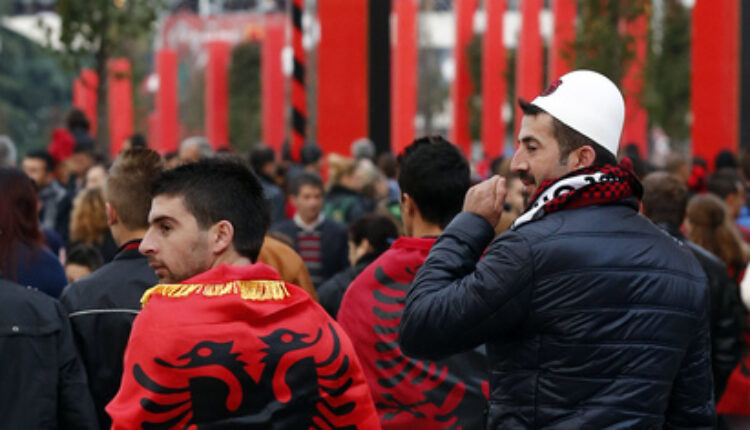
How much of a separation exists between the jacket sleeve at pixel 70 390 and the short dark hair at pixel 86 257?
125 inches

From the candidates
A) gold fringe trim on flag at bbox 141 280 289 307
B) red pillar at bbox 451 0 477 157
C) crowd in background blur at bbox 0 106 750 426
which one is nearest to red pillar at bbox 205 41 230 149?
red pillar at bbox 451 0 477 157

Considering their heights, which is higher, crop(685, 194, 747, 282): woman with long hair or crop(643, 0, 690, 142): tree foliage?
crop(685, 194, 747, 282): woman with long hair

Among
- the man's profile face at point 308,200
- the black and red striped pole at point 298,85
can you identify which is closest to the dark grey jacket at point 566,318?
the man's profile face at point 308,200

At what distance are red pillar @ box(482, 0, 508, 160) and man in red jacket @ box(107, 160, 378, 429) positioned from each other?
94.8 ft

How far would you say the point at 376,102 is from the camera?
15766mm

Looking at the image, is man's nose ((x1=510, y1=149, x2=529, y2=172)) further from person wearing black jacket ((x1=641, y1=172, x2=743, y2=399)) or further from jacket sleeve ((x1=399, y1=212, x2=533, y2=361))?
person wearing black jacket ((x1=641, y1=172, x2=743, y2=399))

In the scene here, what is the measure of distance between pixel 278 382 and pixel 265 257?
2.30 metres

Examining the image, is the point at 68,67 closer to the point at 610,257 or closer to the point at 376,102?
the point at 376,102

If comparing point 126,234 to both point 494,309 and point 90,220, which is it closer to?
point 494,309

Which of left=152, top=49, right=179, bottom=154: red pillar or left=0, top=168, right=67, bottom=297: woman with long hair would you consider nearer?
left=0, top=168, right=67, bottom=297: woman with long hair

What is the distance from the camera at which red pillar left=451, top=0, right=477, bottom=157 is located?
35031 millimetres

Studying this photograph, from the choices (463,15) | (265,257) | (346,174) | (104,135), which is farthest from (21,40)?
(265,257)

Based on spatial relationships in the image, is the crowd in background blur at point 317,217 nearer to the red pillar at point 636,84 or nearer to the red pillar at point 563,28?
the red pillar at point 636,84

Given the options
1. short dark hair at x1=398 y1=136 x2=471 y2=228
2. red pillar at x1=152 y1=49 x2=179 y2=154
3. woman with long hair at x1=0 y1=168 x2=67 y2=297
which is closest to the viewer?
short dark hair at x1=398 y1=136 x2=471 y2=228
